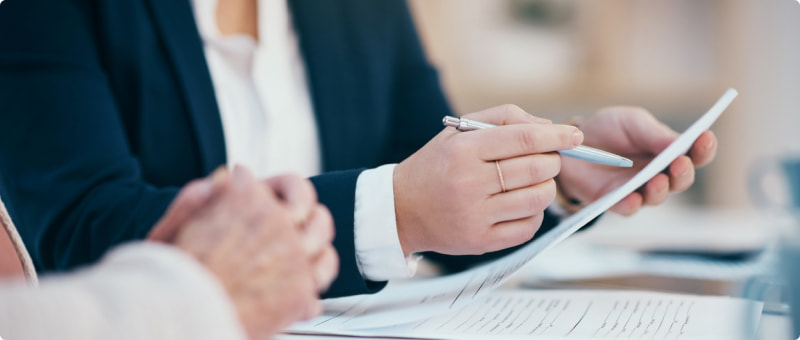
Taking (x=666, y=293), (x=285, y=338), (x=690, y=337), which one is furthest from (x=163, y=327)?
(x=666, y=293)

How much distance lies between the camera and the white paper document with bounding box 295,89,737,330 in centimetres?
36

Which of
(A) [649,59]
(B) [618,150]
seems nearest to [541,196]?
(B) [618,150]

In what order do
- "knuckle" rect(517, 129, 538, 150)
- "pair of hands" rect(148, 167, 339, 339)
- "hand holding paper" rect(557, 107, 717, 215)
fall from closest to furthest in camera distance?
"pair of hands" rect(148, 167, 339, 339) < "knuckle" rect(517, 129, 538, 150) < "hand holding paper" rect(557, 107, 717, 215)

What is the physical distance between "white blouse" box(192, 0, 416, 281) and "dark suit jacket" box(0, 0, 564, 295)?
2 centimetres

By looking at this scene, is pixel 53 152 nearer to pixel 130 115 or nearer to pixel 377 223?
pixel 130 115

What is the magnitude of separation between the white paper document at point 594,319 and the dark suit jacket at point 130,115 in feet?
0.21

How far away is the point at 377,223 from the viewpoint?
1.19ft

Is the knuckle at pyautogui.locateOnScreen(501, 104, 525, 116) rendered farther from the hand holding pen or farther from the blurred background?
the blurred background

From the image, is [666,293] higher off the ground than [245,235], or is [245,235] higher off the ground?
[245,235]

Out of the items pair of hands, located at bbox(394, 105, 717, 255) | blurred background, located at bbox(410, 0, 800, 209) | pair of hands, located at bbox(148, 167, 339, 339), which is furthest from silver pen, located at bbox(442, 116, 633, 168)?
blurred background, located at bbox(410, 0, 800, 209)

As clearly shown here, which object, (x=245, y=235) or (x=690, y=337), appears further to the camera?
(x=690, y=337)

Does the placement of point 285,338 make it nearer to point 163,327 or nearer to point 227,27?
point 163,327

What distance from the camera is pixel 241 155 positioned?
22.1 inches

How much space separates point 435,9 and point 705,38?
2.62ft
